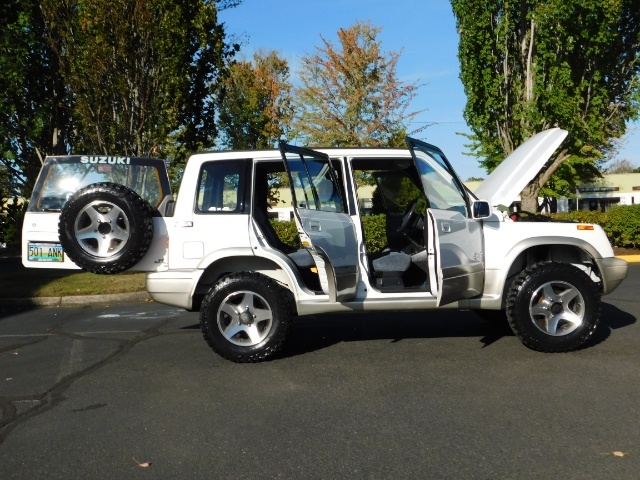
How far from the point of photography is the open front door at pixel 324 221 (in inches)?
247

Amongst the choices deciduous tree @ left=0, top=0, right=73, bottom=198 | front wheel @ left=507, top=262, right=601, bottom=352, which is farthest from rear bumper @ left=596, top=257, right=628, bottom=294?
deciduous tree @ left=0, top=0, right=73, bottom=198

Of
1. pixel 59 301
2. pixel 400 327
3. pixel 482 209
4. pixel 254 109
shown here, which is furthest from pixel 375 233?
pixel 254 109

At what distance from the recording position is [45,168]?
6.95m

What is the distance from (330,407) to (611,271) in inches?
133

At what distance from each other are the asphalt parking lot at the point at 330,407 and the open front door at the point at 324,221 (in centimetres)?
79

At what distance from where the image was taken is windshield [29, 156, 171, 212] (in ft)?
22.6

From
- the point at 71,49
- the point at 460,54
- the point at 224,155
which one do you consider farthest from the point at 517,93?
the point at 224,155

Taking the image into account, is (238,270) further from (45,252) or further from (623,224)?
(623,224)

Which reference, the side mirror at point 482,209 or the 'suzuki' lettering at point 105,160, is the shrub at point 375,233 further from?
the 'suzuki' lettering at point 105,160

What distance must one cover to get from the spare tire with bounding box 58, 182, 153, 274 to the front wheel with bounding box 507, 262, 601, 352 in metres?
3.50

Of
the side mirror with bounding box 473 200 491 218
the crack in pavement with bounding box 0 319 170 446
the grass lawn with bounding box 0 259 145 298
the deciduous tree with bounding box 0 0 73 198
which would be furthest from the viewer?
the deciduous tree with bounding box 0 0 73 198

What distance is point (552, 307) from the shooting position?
664cm

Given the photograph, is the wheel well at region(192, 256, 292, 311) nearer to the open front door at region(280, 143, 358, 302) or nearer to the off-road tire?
the off-road tire

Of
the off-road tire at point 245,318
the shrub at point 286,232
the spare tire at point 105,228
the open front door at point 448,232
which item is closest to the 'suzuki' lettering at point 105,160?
the spare tire at point 105,228
